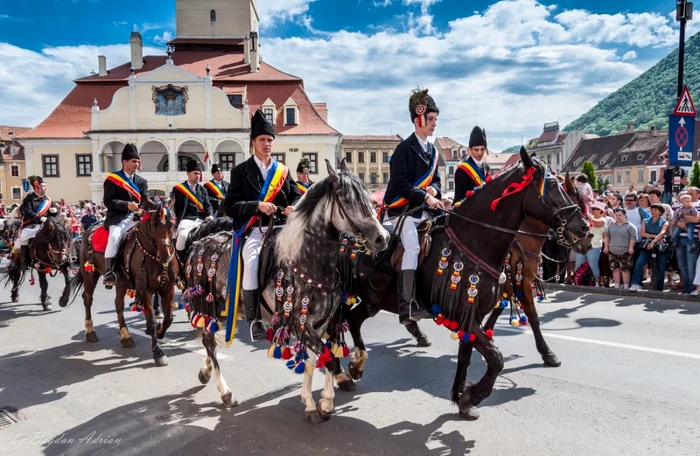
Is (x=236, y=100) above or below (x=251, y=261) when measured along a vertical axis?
above

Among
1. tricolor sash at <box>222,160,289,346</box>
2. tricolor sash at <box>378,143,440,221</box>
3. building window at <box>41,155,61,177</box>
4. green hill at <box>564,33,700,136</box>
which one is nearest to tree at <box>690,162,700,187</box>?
tricolor sash at <box>378,143,440,221</box>

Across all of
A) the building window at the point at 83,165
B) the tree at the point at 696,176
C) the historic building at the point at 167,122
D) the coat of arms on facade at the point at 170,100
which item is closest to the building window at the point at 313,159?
the historic building at the point at 167,122

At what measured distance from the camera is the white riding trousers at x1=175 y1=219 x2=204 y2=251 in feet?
28.8

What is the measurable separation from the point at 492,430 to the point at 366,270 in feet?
6.77

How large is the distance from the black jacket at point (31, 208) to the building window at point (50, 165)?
133 ft

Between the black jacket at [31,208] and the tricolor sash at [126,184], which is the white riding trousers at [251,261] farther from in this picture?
the black jacket at [31,208]

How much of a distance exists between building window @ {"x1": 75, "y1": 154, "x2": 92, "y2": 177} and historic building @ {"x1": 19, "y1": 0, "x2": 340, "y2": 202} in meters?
0.08

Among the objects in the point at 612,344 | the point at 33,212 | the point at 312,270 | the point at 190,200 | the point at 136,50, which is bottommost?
the point at 612,344

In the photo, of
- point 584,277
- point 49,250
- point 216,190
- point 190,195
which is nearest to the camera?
point 190,195

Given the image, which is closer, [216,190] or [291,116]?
[216,190]

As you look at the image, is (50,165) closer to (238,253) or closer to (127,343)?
(127,343)

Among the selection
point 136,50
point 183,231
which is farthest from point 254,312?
point 136,50

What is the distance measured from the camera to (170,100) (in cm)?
4581

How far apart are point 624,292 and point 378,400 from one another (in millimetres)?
8708
